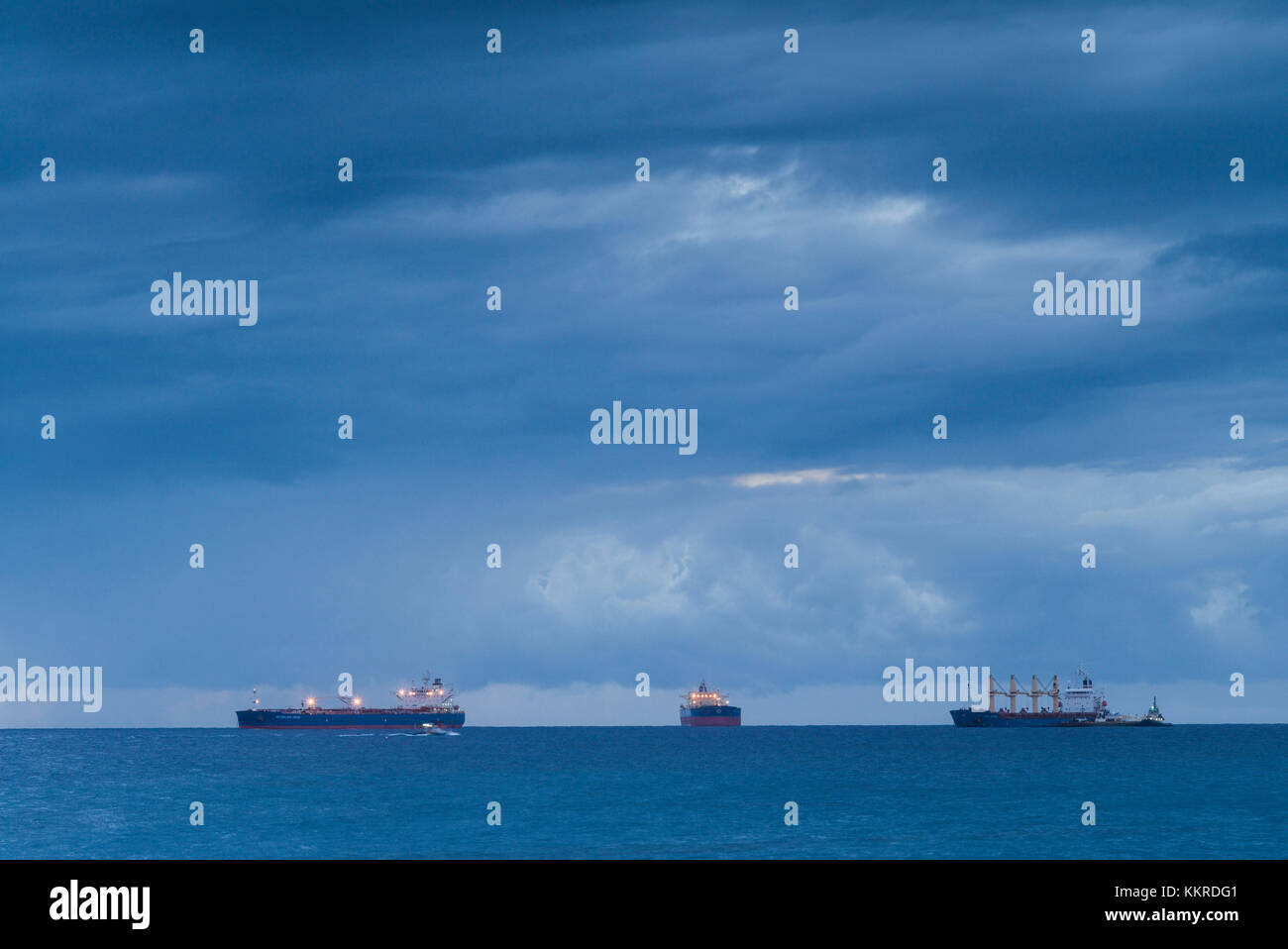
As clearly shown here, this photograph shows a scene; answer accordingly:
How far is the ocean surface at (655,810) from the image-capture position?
3310 inches

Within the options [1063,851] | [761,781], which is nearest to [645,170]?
[1063,851]

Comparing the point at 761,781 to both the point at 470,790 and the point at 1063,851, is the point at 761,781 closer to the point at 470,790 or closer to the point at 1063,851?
the point at 470,790

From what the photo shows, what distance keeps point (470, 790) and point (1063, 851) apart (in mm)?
64313

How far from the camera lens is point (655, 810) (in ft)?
351

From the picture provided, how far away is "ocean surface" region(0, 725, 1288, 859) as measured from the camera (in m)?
84.1

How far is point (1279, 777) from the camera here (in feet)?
484
